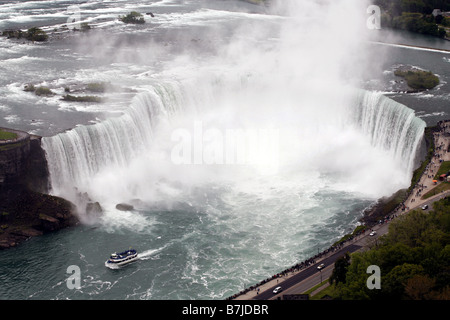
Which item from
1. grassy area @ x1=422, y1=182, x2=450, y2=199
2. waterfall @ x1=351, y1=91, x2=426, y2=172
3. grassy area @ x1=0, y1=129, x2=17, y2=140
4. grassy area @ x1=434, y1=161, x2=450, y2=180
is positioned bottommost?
grassy area @ x1=422, y1=182, x2=450, y2=199

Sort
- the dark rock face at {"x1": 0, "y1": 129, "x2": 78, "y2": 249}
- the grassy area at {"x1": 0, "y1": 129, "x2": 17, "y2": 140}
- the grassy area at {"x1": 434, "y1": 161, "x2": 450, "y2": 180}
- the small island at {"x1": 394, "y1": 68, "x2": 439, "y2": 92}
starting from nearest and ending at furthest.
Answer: the dark rock face at {"x1": 0, "y1": 129, "x2": 78, "y2": 249}
the grassy area at {"x1": 0, "y1": 129, "x2": 17, "y2": 140}
the grassy area at {"x1": 434, "y1": 161, "x2": 450, "y2": 180}
the small island at {"x1": 394, "y1": 68, "x2": 439, "y2": 92}

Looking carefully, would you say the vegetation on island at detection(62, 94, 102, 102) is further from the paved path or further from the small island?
the small island

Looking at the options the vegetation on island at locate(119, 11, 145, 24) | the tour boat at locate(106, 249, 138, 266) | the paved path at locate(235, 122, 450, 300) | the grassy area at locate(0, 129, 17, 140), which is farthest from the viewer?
the vegetation on island at locate(119, 11, 145, 24)

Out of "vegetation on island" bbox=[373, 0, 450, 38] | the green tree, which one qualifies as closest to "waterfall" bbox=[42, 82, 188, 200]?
the green tree

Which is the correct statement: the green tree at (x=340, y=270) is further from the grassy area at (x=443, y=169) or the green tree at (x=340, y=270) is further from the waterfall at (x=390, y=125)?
the waterfall at (x=390, y=125)

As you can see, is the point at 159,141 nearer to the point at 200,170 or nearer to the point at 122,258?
the point at 200,170

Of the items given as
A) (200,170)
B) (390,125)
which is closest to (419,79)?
(390,125)

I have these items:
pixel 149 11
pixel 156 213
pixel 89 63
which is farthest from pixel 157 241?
pixel 149 11
